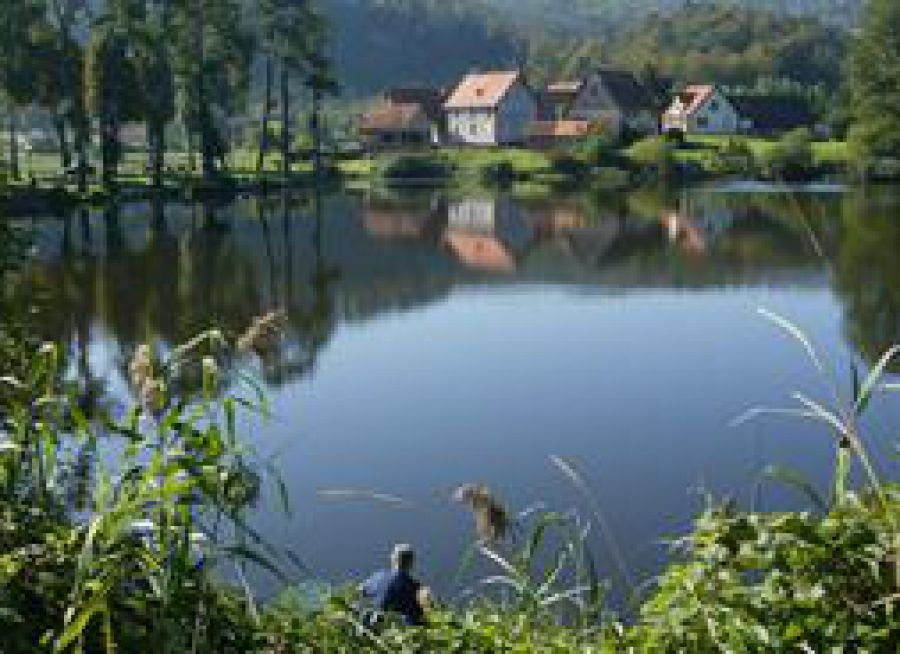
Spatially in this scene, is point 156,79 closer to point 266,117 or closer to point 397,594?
point 266,117

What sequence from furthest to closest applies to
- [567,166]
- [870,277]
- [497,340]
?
1. [567,166]
2. [870,277]
3. [497,340]

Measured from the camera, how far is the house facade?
11200 cm

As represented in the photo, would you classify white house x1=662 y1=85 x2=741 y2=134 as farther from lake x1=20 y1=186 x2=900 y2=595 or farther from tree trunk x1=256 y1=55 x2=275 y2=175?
lake x1=20 y1=186 x2=900 y2=595

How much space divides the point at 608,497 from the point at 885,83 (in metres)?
65.7

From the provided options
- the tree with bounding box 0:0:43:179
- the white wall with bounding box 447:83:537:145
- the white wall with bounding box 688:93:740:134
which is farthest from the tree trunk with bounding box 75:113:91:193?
the white wall with bounding box 688:93:740:134

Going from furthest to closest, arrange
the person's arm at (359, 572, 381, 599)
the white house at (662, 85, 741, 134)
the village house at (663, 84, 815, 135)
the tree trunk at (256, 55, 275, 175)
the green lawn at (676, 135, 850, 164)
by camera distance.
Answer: the white house at (662, 85, 741, 134), the village house at (663, 84, 815, 135), the green lawn at (676, 135, 850, 164), the tree trunk at (256, 55, 275, 175), the person's arm at (359, 572, 381, 599)

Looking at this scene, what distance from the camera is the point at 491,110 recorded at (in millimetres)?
110438

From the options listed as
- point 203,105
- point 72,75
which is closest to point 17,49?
point 72,75

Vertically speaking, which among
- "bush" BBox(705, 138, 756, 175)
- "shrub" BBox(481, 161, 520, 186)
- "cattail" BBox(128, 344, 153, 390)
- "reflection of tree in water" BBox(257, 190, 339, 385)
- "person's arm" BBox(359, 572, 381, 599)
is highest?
"bush" BBox(705, 138, 756, 175)

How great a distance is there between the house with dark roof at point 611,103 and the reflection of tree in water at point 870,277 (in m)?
58.2

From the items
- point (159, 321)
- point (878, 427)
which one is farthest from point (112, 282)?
point (878, 427)

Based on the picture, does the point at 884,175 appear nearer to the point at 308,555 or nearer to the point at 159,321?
the point at 159,321

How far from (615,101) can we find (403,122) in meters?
17.4

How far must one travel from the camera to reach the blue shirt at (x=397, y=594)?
7.54 meters
